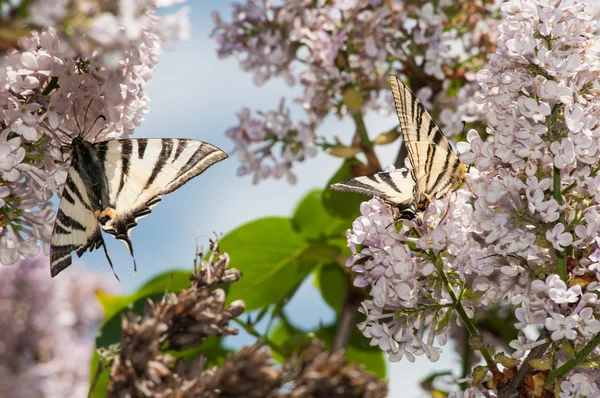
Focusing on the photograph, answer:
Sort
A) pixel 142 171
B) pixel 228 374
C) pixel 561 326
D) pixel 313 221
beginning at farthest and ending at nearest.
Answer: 1. pixel 313 221
2. pixel 142 171
3. pixel 561 326
4. pixel 228 374

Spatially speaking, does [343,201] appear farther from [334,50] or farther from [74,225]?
[74,225]

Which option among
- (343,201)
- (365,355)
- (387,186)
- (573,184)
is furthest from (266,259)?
(573,184)

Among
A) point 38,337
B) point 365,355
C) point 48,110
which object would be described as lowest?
point 365,355

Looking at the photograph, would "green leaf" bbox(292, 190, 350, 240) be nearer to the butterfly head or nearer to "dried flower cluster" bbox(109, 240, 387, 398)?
the butterfly head

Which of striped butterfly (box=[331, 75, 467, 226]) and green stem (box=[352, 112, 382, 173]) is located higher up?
green stem (box=[352, 112, 382, 173])

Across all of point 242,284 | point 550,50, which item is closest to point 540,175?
point 550,50

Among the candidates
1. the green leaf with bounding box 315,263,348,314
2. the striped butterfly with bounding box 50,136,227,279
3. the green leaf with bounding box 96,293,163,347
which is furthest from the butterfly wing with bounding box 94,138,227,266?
the green leaf with bounding box 315,263,348,314

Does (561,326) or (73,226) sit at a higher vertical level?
(73,226)
